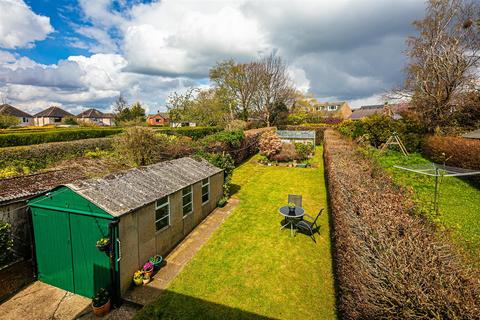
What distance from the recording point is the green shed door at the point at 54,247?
7.50 meters

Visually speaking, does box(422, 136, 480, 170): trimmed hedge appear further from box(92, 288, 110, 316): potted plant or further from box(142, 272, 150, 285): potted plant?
box(92, 288, 110, 316): potted plant

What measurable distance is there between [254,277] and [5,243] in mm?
7567

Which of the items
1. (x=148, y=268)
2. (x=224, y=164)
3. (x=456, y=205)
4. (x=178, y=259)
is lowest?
(x=178, y=259)

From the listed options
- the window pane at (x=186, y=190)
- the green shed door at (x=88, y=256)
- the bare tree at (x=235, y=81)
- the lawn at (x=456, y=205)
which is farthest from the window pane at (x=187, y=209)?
the bare tree at (x=235, y=81)

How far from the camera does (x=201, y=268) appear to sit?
8734 mm

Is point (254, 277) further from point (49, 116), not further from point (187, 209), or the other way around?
point (49, 116)

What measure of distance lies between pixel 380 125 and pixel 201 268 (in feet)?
91.1

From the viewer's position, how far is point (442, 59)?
26.3 meters

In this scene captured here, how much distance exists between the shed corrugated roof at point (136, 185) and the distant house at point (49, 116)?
76.8 meters

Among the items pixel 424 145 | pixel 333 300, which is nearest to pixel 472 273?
pixel 333 300

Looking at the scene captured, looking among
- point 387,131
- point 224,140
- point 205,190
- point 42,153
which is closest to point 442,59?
point 387,131

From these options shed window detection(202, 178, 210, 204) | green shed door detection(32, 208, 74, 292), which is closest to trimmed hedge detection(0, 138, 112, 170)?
green shed door detection(32, 208, 74, 292)

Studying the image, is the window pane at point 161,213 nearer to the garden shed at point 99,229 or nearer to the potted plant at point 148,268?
the garden shed at point 99,229

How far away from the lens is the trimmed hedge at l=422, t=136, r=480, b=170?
1638cm
